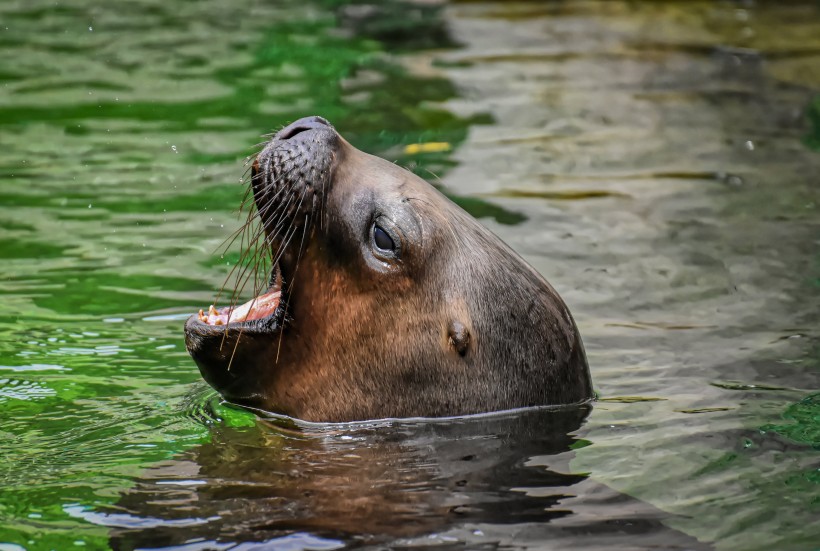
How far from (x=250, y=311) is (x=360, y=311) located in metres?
0.47

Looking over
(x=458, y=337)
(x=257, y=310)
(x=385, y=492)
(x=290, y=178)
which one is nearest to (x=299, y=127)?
(x=290, y=178)

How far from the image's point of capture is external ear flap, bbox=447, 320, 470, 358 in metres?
5.38

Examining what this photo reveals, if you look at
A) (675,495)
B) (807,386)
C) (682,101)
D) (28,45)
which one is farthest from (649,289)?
(28,45)

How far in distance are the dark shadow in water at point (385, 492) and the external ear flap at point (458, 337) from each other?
32 centimetres

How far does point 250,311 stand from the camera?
18.2ft

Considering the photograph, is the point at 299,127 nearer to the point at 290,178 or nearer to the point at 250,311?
the point at 290,178

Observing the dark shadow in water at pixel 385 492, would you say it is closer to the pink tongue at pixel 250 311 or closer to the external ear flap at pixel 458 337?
the external ear flap at pixel 458 337

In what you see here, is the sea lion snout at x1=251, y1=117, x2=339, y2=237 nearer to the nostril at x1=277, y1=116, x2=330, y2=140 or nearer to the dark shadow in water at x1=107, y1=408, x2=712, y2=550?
the nostril at x1=277, y1=116, x2=330, y2=140

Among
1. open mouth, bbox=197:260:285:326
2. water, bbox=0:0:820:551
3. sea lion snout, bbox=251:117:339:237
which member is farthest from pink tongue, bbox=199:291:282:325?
water, bbox=0:0:820:551

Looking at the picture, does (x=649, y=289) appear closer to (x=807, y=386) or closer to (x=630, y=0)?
(x=807, y=386)

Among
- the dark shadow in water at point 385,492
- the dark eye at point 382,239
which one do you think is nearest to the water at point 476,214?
the dark shadow in water at point 385,492

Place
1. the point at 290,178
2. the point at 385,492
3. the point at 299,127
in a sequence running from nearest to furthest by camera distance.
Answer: the point at 385,492 → the point at 290,178 → the point at 299,127

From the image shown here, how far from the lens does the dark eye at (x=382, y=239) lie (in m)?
5.43

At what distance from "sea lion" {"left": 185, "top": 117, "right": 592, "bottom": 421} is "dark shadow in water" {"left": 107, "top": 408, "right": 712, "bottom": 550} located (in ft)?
0.49
